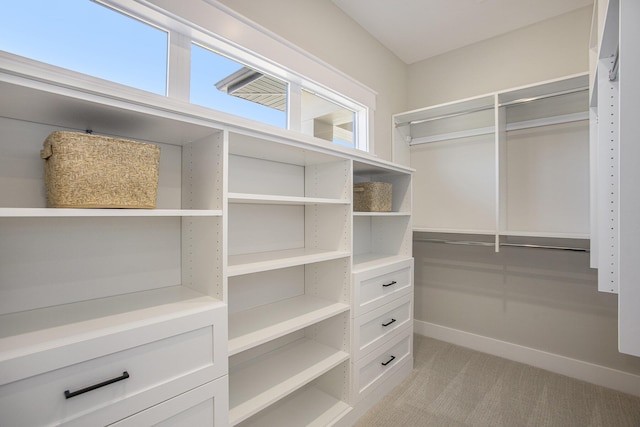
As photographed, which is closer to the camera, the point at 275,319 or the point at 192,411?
the point at 192,411

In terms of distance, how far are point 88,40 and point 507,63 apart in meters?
2.98

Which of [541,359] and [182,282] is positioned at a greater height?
[182,282]

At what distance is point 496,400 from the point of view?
1955mm

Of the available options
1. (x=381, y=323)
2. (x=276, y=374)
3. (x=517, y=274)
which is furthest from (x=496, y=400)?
(x=276, y=374)

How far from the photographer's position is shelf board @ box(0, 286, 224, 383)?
2.46 ft

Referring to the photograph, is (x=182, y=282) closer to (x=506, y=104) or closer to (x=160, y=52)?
(x=160, y=52)

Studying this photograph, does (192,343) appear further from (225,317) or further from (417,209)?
(417,209)

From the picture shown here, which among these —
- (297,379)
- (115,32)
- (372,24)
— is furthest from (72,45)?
(372,24)

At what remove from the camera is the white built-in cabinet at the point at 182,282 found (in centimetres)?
83

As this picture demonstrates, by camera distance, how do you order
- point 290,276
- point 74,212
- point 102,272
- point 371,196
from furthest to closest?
point 371,196
point 290,276
point 102,272
point 74,212

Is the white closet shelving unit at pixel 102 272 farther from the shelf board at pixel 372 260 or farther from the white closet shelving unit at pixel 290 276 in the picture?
the shelf board at pixel 372 260

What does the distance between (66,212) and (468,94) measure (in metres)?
3.07

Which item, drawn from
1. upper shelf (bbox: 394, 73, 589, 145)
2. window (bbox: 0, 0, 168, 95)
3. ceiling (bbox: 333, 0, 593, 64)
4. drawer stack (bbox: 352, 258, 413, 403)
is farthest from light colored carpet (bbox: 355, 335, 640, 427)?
ceiling (bbox: 333, 0, 593, 64)

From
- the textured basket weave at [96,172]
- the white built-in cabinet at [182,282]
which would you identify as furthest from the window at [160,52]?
the textured basket weave at [96,172]
